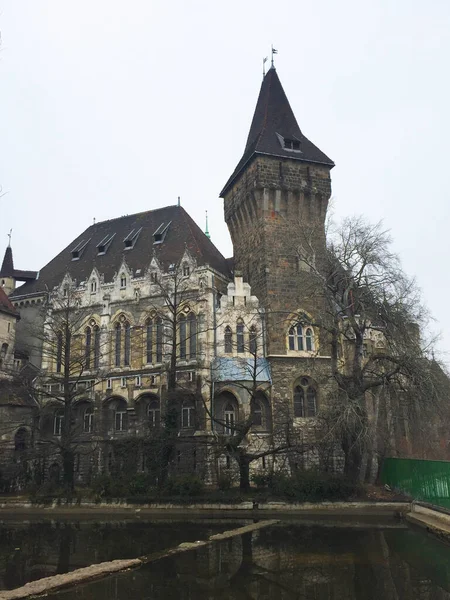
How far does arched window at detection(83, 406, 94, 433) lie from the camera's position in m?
33.4

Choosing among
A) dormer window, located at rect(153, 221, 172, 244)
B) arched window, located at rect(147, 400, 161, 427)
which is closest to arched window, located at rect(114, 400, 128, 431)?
arched window, located at rect(147, 400, 161, 427)

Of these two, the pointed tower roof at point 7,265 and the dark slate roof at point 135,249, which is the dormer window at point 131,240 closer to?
the dark slate roof at point 135,249

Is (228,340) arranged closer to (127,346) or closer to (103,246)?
(127,346)

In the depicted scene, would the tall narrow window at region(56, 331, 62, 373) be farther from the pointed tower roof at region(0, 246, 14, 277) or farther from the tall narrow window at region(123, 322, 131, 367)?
the pointed tower roof at region(0, 246, 14, 277)

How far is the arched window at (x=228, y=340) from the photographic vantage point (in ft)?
103

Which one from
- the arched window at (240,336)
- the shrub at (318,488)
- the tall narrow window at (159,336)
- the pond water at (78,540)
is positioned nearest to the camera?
the pond water at (78,540)

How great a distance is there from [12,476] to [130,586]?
2262 cm

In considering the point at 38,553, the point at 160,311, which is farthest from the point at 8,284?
the point at 38,553

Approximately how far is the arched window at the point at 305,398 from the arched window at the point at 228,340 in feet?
14.7

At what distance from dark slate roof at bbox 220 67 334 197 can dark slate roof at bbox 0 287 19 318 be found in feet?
57.3

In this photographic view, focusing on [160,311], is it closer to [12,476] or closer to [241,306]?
[241,306]

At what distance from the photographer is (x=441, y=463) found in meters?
18.2

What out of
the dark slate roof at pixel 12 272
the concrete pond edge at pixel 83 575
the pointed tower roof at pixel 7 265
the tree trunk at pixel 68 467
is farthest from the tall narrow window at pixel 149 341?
the concrete pond edge at pixel 83 575

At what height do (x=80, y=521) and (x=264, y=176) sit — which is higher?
(x=264, y=176)
